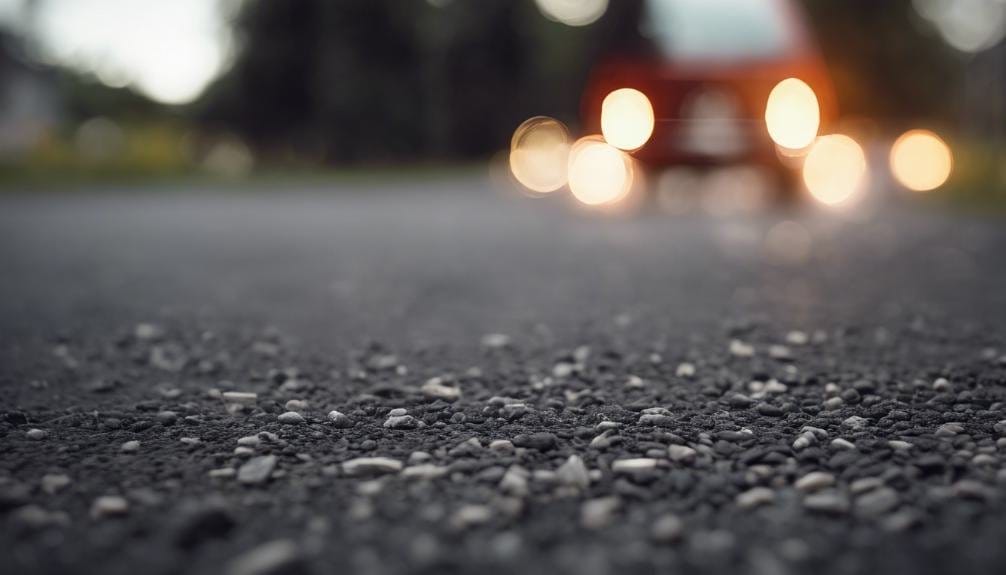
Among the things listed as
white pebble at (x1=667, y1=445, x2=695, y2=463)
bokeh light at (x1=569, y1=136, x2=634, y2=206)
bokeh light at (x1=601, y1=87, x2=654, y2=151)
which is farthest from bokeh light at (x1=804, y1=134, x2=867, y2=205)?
white pebble at (x1=667, y1=445, x2=695, y2=463)

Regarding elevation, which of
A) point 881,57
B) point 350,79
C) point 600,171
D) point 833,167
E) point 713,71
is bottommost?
point 600,171

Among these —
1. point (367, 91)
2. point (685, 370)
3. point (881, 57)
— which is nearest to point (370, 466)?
point (685, 370)

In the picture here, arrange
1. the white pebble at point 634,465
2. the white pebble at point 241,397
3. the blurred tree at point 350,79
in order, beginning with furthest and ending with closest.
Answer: the blurred tree at point 350,79, the white pebble at point 241,397, the white pebble at point 634,465

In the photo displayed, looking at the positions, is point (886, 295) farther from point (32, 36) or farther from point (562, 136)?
point (562, 136)

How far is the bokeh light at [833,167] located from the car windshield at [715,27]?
4.00ft

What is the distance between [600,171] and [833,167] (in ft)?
8.40

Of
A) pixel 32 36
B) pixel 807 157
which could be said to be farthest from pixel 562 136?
pixel 807 157

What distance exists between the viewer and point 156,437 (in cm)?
249

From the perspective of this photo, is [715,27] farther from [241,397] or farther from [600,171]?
[241,397]

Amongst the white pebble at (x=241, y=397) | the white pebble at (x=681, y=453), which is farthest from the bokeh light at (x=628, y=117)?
Answer: the white pebble at (x=681, y=453)

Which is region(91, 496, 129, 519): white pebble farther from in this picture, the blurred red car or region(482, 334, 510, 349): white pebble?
the blurred red car

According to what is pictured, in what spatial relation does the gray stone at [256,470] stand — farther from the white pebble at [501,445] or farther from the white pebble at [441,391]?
the white pebble at [441,391]

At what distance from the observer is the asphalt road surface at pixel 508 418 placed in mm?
1792

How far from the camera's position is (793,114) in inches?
335
